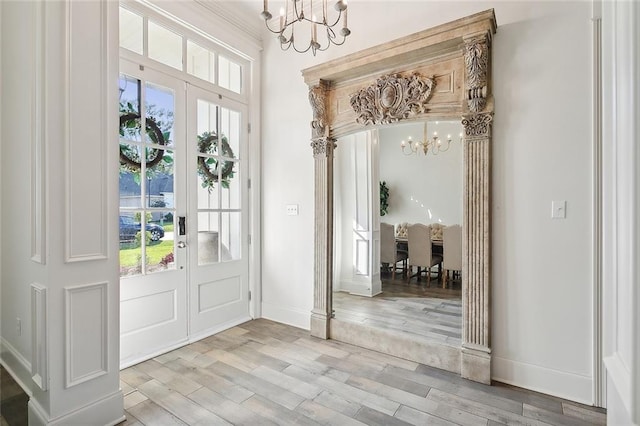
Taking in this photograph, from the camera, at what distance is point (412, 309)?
3.04m

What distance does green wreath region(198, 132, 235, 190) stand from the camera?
3.29 meters

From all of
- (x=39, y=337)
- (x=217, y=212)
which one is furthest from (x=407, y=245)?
(x=39, y=337)

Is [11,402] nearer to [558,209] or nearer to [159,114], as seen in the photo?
[159,114]

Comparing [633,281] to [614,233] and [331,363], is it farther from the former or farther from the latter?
[331,363]

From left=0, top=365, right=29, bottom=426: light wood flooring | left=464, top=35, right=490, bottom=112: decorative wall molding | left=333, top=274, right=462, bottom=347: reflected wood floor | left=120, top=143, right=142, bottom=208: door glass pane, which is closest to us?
left=0, top=365, right=29, bottom=426: light wood flooring

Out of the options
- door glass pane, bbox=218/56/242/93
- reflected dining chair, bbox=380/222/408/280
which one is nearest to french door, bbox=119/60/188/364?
door glass pane, bbox=218/56/242/93

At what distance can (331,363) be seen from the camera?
8.89 feet

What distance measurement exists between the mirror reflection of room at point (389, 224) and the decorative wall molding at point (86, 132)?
2.08 m

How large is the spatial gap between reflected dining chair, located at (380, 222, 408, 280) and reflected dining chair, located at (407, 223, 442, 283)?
91 millimetres

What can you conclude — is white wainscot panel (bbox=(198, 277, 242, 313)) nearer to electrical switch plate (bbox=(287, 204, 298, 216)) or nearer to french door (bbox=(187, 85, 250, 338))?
french door (bbox=(187, 85, 250, 338))

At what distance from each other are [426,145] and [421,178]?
54 cm

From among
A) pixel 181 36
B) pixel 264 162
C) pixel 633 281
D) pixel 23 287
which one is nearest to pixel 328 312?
pixel 264 162

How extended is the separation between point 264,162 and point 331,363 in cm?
231

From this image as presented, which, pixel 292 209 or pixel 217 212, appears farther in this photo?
pixel 292 209
